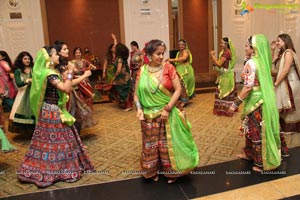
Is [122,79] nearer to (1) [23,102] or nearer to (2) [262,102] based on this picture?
(1) [23,102]

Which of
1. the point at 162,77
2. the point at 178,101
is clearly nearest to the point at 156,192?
the point at 178,101

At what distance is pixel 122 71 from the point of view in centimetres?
605

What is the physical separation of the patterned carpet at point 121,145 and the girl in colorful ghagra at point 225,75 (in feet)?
0.95

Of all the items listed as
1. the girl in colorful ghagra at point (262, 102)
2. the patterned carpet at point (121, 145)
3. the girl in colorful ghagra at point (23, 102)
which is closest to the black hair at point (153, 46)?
the girl in colorful ghagra at point (262, 102)

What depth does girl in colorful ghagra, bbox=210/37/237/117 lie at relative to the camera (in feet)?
16.7

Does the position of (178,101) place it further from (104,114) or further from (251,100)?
(104,114)

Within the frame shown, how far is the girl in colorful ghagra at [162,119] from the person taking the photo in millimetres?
2703

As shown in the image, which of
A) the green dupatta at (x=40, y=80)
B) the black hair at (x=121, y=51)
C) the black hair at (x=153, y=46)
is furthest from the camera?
the black hair at (x=121, y=51)

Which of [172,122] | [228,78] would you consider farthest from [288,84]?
[172,122]

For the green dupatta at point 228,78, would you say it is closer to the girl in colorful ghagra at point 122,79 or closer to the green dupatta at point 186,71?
the green dupatta at point 186,71

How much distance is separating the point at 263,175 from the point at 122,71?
12.3ft

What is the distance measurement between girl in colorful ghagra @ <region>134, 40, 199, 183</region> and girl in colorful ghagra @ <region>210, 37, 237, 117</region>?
258 cm

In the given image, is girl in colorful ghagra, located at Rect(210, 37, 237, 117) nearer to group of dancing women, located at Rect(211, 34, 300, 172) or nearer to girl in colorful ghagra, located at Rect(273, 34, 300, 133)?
girl in colorful ghagra, located at Rect(273, 34, 300, 133)

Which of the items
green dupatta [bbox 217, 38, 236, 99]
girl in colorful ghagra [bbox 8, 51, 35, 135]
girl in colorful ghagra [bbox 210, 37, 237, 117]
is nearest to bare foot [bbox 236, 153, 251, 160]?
girl in colorful ghagra [bbox 210, 37, 237, 117]
